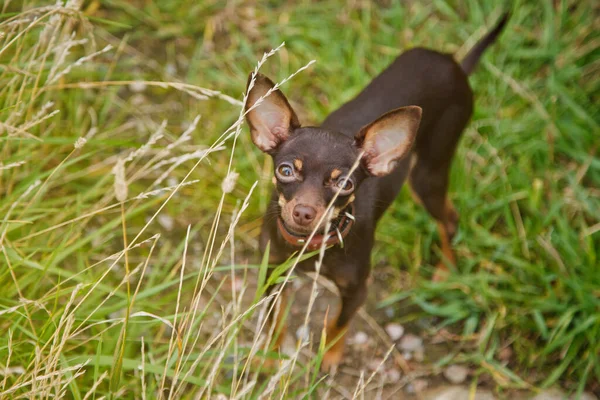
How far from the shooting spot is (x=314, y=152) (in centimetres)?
267

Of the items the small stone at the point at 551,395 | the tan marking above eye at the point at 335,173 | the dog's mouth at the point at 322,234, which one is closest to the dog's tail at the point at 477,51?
the dog's mouth at the point at 322,234

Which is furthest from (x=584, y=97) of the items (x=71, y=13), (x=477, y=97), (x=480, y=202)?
(x=71, y=13)

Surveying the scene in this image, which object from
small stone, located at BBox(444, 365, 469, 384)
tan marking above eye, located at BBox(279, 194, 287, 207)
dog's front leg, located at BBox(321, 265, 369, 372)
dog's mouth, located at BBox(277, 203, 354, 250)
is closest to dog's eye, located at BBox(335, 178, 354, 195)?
dog's mouth, located at BBox(277, 203, 354, 250)

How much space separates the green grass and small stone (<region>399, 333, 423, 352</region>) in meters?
0.19

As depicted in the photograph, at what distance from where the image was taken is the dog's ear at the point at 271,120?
2.70 metres

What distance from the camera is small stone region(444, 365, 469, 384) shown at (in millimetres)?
3660

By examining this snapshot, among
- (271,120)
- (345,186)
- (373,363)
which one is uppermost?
(271,120)

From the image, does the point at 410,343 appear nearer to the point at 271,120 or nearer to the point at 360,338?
the point at 360,338

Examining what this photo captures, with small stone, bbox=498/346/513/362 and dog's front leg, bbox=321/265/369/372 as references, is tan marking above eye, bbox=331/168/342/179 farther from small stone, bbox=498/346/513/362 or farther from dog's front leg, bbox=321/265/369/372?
small stone, bbox=498/346/513/362

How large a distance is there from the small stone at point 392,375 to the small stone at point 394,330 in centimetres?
20

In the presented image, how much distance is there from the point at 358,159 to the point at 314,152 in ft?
1.61

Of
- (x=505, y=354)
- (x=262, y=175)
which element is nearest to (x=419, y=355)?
(x=505, y=354)

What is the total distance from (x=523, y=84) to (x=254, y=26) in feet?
6.44

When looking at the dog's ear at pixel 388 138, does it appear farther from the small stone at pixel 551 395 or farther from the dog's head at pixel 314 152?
the small stone at pixel 551 395
